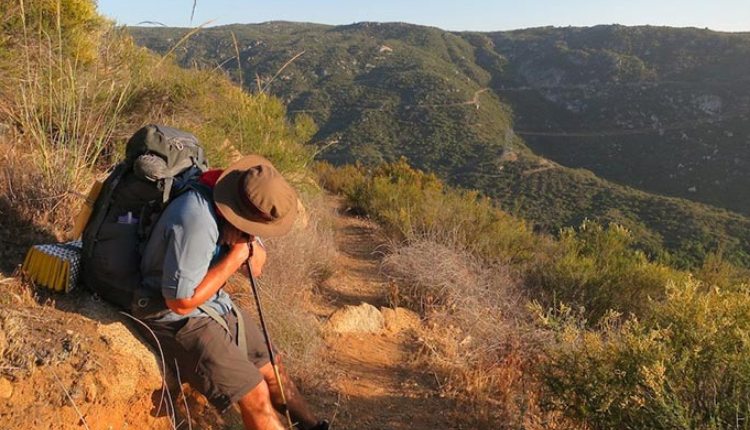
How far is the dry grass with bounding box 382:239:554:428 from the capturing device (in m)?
3.43

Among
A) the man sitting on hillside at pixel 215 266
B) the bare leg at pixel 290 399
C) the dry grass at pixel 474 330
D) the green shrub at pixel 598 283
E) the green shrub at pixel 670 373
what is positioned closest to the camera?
the man sitting on hillside at pixel 215 266

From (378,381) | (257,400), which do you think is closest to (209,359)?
(257,400)

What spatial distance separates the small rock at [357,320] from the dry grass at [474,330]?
1.32ft

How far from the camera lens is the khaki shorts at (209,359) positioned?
2.39 metres

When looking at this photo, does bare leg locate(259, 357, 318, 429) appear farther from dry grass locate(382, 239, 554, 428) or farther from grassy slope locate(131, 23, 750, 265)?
grassy slope locate(131, 23, 750, 265)

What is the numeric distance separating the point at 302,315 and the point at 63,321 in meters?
1.66

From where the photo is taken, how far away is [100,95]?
13.7ft

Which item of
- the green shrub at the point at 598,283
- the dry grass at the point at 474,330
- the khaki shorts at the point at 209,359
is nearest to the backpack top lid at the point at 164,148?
the khaki shorts at the point at 209,359

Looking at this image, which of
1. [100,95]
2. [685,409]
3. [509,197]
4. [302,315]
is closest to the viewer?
[685,409]

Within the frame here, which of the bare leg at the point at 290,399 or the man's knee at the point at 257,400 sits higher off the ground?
the man's knee at the point at 257,400

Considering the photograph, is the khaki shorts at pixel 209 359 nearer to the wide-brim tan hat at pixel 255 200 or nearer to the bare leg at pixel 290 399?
the bare leg at pixel 290 399

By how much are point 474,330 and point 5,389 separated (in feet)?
10.4

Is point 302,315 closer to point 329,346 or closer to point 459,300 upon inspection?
point 329,346

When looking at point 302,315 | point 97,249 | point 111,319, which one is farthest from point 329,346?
point 97,249
